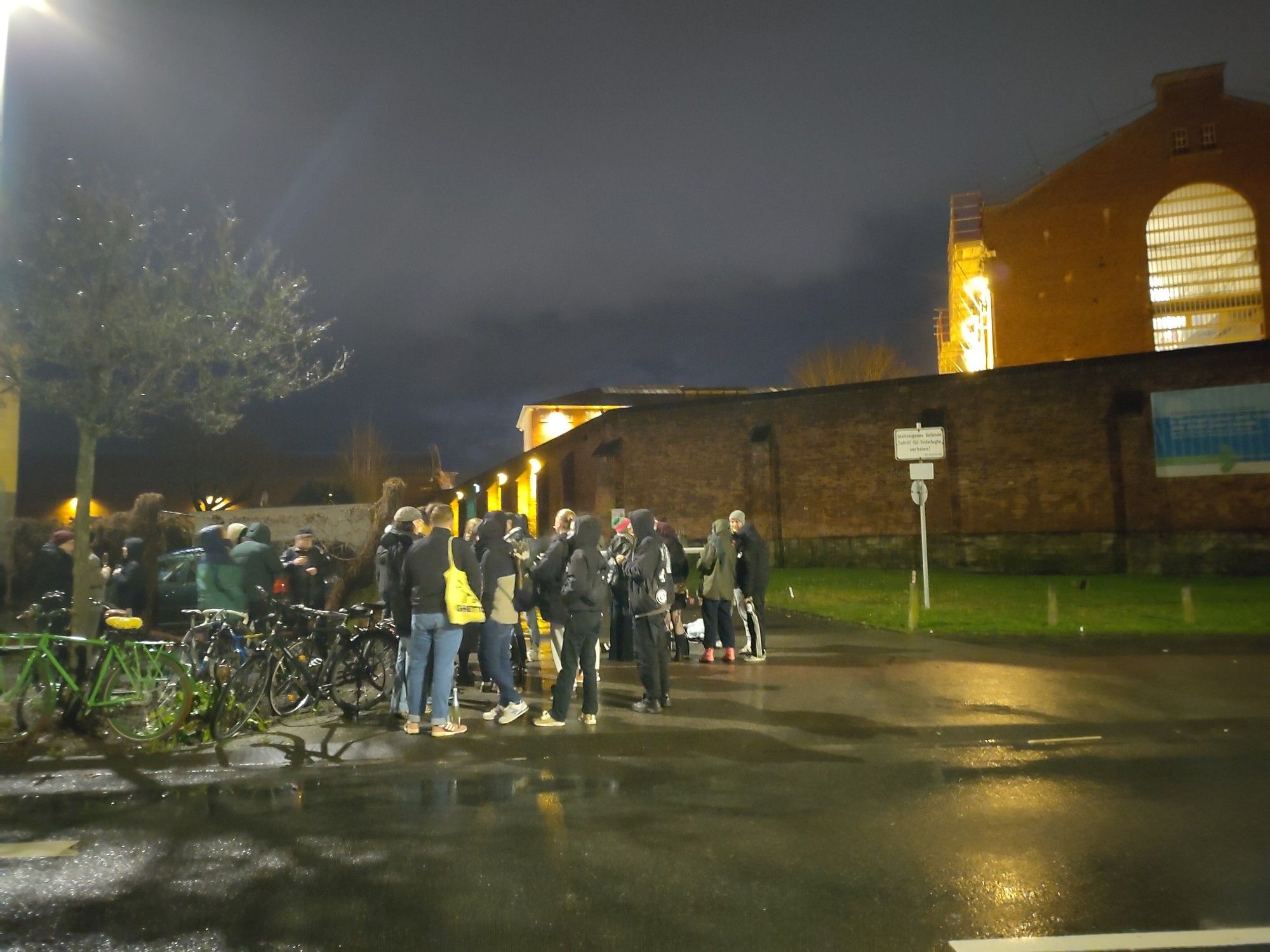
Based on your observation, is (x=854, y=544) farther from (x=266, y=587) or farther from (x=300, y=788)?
(x=300, y=788)

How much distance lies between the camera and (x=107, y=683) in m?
7.91

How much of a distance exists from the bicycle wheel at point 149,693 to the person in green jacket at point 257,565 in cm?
169

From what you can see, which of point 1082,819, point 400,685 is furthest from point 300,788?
point 1082,819

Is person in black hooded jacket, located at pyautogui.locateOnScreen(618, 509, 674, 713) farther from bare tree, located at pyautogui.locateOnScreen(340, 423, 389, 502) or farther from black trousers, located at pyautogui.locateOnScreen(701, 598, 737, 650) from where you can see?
bare tree, located at pyautogui.locateOnScreen(340, 423, 389, 502)

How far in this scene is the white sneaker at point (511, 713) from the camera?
332 inches

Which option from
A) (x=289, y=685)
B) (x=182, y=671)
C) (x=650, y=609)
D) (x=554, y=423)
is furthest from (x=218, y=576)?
(x=554, y=423)

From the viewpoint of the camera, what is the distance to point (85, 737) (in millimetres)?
8078

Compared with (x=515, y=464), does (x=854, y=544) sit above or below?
below

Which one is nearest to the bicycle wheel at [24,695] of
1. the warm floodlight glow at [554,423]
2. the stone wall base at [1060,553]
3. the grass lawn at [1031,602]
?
the grass lawn at [1031,602]

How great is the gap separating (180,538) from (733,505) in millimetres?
17002

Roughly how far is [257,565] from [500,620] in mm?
2891

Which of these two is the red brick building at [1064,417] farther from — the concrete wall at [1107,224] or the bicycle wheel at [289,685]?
the bicycle wheel at [289,685]

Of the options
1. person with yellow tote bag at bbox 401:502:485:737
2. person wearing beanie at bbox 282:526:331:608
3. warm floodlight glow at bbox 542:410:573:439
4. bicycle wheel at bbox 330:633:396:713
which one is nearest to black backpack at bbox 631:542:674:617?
person with yellow tote bag at bbox 401:502:485:737

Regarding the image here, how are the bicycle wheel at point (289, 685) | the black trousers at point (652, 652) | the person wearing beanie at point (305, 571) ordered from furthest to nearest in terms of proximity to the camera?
the person wearing beanie at point (305, 571) < the black trousers at point (652, 652) < the bicycle wheel at point (289, 685)
